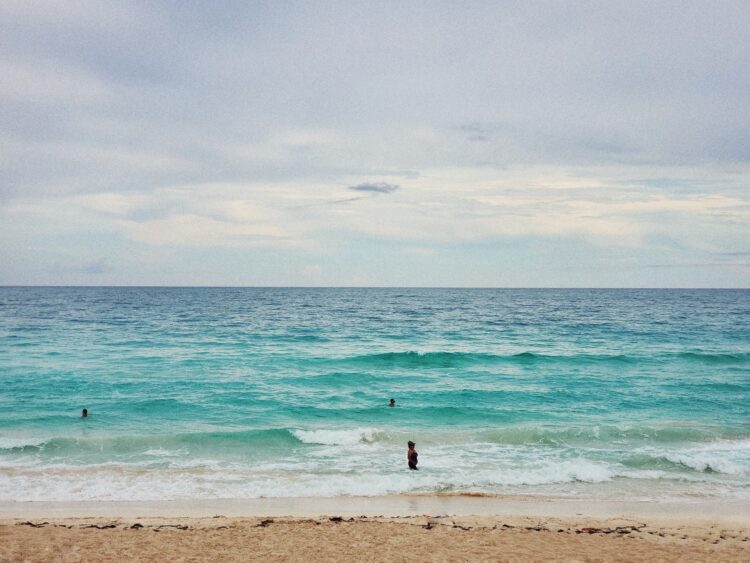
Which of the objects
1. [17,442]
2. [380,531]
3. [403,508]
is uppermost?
[17,442]

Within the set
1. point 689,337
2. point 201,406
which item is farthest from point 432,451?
point 689,337

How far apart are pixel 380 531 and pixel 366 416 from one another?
1169cm

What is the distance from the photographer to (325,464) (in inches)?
673

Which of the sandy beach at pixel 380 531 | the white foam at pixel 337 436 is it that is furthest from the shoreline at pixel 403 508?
the white foam at pixel 337 436

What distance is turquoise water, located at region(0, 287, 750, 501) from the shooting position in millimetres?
15531

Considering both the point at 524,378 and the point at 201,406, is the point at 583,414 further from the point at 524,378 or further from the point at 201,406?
the point at 201,406

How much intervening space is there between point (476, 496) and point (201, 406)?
14.6m

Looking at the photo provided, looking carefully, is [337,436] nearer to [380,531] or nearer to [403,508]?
[403,508]

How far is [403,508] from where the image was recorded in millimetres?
13539

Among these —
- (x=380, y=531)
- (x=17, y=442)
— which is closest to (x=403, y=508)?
(x=380, y=531)

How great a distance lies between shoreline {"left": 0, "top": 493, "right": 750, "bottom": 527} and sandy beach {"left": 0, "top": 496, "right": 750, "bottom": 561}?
3cm

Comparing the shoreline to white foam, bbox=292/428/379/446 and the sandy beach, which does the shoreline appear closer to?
the sandy beach

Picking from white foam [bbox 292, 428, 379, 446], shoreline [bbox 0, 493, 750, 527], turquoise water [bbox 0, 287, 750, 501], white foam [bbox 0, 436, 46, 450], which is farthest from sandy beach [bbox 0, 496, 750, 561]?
white foam [bbox 0, 436, 46, 450]

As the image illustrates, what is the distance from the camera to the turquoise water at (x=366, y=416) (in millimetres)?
15531
